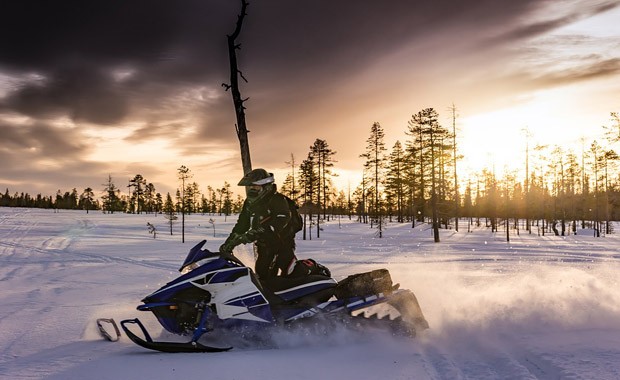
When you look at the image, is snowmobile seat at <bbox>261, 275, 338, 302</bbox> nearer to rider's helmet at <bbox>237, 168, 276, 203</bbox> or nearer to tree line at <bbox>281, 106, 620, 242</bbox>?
rider's helmet at <bbox>237, 168, 276, 203</bbox>

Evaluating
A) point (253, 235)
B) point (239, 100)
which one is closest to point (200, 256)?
point (253, 235)

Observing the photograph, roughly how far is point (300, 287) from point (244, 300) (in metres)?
0.82

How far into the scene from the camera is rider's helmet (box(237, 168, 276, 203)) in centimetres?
557

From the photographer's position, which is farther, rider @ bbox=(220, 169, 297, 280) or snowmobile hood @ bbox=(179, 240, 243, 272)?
rider @ bbox=(220, 169, 297, 280)

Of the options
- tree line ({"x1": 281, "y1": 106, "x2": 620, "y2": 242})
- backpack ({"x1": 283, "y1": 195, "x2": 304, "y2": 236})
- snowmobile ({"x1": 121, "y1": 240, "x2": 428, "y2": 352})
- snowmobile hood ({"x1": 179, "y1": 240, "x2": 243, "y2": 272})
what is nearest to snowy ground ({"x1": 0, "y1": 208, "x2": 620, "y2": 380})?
snowmobile ({"x1": 121, "y1": 240, "x2": 428, "y2": 352})

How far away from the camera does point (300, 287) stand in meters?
5.42

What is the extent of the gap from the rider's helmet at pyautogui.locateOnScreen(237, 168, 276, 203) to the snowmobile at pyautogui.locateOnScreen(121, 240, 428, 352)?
0.96 m

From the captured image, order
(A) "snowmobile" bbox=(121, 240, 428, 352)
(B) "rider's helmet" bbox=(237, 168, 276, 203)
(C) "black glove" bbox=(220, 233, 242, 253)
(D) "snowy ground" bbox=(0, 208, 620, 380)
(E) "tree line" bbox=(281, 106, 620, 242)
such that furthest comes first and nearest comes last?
(E) "tree line" bbox=(281, 106, 620, 242)
(B) "rider's helmet" bbox=(237, 168, 276, 203)
(C) "black glove" bbox=(220, 233, 242, 253)
(A) "snowmobile" bbox=(121, 240, 428, 352)
(D) "snowy ground" bbox=(0, 208, 620, 380)

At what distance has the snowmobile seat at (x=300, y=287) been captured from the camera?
5.35 m

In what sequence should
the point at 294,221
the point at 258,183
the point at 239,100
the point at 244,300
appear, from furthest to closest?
the point at 239,100
the point at 294,221
the point at 258,183
the point at 244,300

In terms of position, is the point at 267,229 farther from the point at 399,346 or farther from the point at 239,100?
the point at 239,100

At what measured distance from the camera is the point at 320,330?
210 inches

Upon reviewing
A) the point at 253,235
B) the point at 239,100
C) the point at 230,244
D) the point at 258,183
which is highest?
the point at 239,100

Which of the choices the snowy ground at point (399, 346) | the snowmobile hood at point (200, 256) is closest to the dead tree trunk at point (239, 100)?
the snowy ground at point (399, 346)
